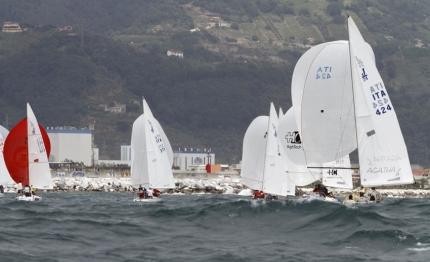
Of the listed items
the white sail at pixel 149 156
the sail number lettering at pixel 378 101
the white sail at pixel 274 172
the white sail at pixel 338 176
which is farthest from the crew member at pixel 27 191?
the sail number lettering at pixel 378 101

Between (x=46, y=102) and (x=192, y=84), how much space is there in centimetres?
3324

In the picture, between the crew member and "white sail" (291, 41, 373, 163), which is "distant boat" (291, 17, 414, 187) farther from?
the crew member

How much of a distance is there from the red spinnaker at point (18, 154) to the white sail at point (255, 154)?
9.55 metres

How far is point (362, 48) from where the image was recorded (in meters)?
30.0

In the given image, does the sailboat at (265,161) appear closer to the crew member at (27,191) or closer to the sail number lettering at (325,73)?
the sail number lettering at (325,73)

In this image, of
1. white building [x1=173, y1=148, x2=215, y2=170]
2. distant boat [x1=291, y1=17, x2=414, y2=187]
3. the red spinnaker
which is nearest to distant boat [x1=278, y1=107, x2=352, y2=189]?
distant boat [x1=291, y1=17, x2=414, y2=187]

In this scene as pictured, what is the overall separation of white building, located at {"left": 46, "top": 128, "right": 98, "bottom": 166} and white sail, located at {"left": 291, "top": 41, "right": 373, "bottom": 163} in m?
76.8

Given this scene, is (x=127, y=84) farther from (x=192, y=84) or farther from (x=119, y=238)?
(x=119, y=238)

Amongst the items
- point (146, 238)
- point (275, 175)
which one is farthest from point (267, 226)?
point (275, 175)

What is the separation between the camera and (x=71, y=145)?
109375 mm

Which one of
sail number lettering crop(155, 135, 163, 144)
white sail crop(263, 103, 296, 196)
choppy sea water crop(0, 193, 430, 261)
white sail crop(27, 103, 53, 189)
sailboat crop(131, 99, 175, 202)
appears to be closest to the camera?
choppy sea water crop(0, 193, 430, 261)

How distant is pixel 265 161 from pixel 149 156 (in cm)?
797

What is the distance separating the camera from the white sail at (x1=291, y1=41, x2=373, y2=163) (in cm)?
3259

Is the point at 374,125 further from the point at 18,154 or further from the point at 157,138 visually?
the point at 18,154
